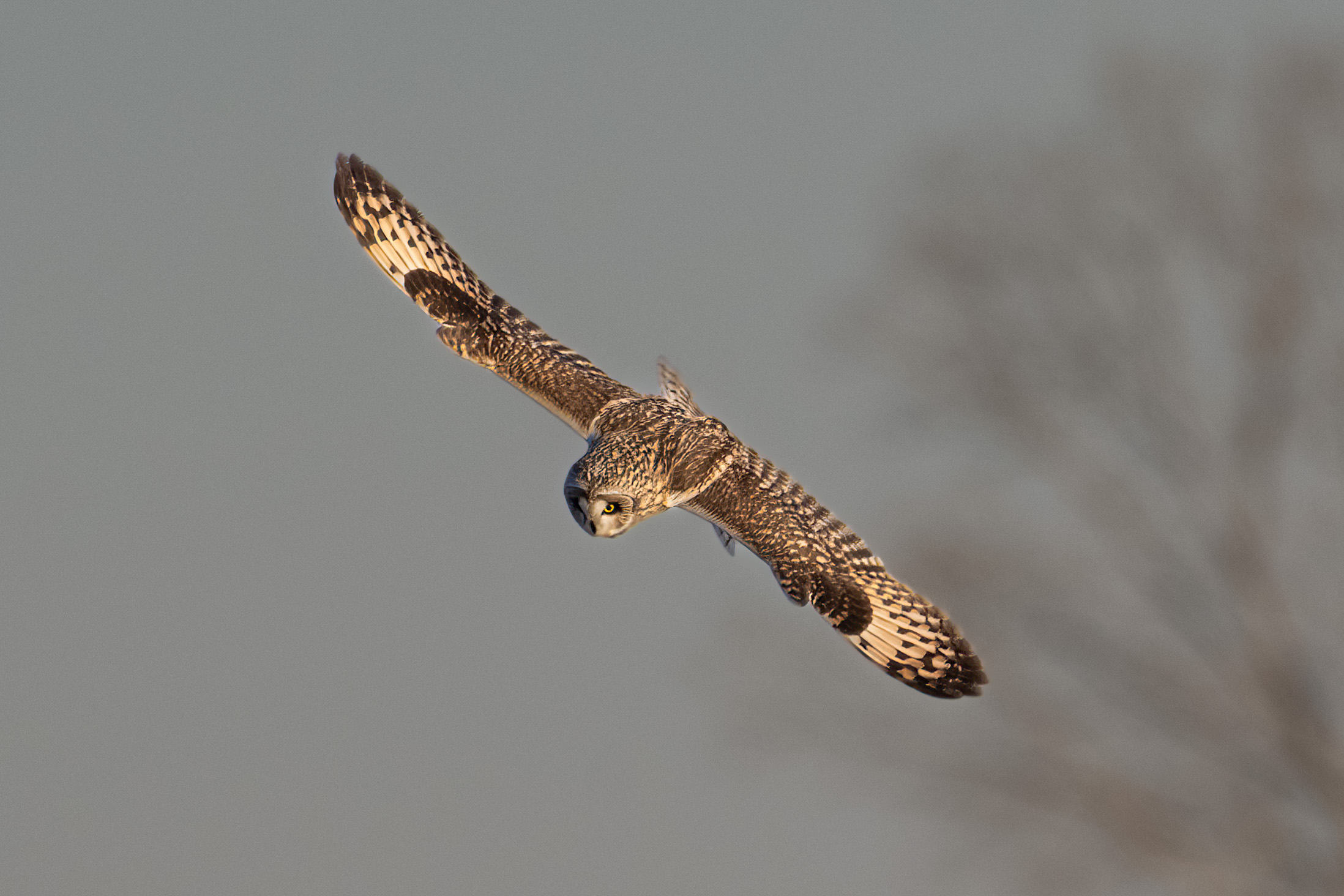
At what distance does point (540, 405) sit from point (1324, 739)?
21.4 feet

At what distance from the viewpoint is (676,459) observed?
195 inches

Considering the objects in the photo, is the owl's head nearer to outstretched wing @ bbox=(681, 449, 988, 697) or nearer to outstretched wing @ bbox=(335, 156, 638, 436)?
outstretched wing @ bbox=(681, 449, 988, 697)

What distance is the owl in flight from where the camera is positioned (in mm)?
4812

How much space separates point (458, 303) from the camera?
19.6 ft

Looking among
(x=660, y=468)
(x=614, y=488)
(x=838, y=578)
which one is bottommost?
(x=614, y=488)

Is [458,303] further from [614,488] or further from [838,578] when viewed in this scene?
[838,578]

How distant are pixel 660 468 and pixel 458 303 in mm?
1530

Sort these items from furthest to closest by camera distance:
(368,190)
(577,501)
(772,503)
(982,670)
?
1. (368,190)
2. (982,670)
3. (772,503)
4. (577,501)

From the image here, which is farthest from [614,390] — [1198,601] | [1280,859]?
[1280,859]

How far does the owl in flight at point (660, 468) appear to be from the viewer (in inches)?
189

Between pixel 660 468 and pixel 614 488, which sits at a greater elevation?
pixel 660 468

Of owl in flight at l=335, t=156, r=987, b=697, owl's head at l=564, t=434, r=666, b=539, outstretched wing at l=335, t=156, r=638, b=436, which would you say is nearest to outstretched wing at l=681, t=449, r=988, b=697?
owl in flight at l=335, t=156, r=987, b=697

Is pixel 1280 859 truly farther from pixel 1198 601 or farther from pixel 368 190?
pixel 368 190

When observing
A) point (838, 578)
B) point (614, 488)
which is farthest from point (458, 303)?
point (838, 578)
